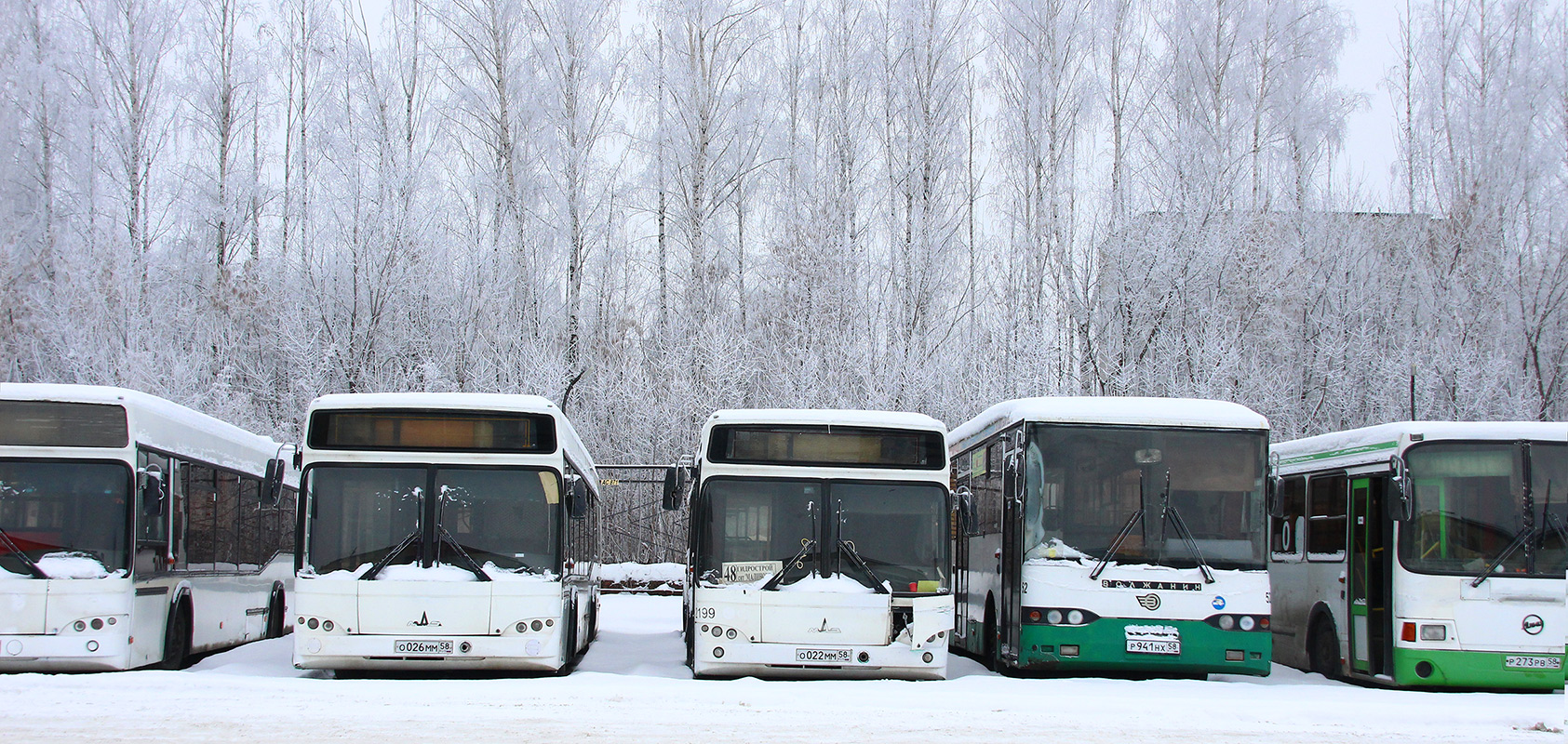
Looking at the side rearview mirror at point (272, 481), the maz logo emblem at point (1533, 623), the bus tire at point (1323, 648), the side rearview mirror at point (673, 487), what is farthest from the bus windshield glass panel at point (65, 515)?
the maz logo emblem at point (1533, 623)

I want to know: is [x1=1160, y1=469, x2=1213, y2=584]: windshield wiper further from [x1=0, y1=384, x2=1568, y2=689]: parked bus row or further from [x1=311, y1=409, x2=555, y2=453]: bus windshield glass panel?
[x1=311, y1=409, x2=555, y2=453]: bus windshield glass panel

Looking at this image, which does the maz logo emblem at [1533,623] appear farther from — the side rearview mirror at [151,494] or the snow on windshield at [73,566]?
the snow on windshield at [73,566]

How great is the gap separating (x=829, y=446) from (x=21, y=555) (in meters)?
A: 6.93

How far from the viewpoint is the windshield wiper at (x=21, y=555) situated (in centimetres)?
1071

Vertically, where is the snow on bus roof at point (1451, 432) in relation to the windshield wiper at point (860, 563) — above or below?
above

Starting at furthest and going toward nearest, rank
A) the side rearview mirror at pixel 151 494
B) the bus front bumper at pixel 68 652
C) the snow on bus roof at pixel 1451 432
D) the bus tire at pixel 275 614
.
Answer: the bus tire at pixel 275 614 < the snow on bus roof at pixel 1451 432 < the side rearview mirror at pixel 151 494 < the bus front bumper at pixel 68 652

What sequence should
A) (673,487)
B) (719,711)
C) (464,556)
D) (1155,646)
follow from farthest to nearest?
(673,487)
(1155,646)
(464,556)
(719,711)

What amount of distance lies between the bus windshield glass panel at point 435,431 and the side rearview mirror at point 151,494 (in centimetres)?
158

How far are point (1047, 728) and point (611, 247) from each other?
24504mm

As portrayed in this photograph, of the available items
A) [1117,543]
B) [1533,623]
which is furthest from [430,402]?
[1533,623]

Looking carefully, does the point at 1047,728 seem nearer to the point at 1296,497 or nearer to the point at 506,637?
the point at 506,637

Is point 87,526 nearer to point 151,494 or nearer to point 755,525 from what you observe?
point 151,494

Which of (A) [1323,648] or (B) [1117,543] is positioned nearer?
(B) [1117,543]

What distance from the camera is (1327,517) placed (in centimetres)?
1369
